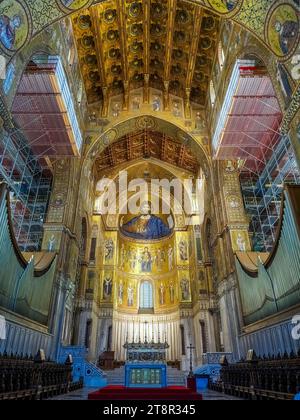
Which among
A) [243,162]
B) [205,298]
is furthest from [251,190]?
[205,298]

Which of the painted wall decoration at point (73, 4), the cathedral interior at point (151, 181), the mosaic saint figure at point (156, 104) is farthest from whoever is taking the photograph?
the mosaic saint figure at point (156, 104)

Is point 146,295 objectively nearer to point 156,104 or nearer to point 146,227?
point 146,227

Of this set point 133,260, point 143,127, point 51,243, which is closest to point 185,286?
point 133,260

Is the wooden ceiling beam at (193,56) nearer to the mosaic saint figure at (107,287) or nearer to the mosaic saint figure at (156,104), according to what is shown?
the mosaic saint figure at (156,104)

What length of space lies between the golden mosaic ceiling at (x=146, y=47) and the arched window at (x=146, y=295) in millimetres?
19250

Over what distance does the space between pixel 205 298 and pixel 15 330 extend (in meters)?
15.2

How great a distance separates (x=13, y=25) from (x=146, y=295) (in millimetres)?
26934

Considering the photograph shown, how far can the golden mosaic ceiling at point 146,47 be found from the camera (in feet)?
56.5

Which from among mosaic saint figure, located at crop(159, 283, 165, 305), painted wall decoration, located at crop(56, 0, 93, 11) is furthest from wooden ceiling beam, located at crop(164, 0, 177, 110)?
mosaic saint figure, located at crop(159, 283, 165, 305)

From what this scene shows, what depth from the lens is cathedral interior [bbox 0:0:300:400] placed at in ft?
31.8

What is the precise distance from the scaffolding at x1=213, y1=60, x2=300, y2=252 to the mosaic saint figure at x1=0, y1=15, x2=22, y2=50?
9366 millimetres

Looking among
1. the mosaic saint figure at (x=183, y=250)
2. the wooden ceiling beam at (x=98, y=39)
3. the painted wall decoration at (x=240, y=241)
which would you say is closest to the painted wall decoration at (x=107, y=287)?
the mosaic saint figure at (x=183, y=250)

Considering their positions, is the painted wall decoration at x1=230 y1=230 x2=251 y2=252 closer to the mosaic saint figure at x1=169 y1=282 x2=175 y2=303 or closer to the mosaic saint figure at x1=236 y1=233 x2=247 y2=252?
the mosaic saint figure at x1=236 y1=233 x2=247 y2=252

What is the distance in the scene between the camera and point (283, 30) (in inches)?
356
